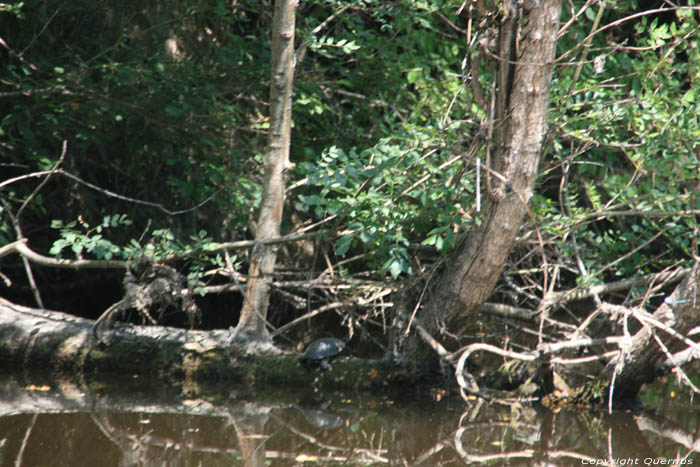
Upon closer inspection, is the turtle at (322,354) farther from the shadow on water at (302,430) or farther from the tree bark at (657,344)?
the tree bark at (657,344)

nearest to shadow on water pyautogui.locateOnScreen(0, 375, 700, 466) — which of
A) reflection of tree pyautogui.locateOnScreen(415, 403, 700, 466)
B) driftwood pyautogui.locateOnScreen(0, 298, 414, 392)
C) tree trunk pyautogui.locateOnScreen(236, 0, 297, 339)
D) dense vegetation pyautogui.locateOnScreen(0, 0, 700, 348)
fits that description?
reflection of tree pyautogui.locateOnScreen(415, 403, 700, 466)

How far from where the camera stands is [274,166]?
440 centimetres

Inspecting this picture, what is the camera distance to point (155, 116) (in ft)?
15.7

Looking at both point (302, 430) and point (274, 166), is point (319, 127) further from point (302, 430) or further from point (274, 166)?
point (302, 430)

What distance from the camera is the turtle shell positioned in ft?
14.6

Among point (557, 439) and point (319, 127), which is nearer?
point (557, 439)

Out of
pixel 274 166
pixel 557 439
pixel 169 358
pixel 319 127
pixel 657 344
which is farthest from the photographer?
pixel 319 127

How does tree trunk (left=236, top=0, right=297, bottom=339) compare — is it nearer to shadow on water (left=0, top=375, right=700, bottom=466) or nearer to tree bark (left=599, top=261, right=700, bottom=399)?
shadow on water (left=0, top=375, right=700, bottom=466)

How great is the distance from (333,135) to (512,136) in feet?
6.46

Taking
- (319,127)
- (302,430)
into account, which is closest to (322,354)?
(302,430)

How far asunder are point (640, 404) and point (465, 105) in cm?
215

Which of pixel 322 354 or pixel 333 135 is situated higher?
pixel 333 135

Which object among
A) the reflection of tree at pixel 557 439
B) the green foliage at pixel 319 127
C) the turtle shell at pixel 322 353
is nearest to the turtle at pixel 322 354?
the turtle shell at pixel 322 353

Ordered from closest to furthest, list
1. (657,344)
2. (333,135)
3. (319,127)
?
(657,344) < (333,135) < (319,127)
